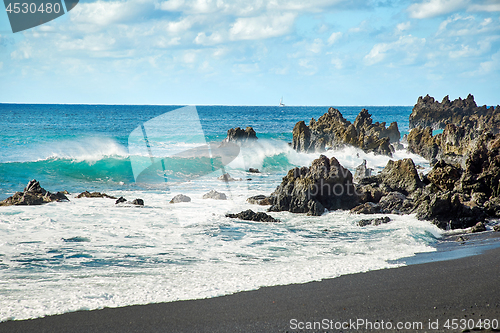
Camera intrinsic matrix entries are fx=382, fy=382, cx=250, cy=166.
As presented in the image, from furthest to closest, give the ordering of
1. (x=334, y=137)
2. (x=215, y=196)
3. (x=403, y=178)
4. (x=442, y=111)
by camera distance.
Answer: (x=442, y=111), (x=334, y=137), (x=215, y=196), (x=403, y=178)

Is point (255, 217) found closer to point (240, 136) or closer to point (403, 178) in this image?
point (403, 178)

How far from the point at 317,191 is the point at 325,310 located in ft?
24.8

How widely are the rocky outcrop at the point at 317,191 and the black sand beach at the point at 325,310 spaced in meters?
6.10

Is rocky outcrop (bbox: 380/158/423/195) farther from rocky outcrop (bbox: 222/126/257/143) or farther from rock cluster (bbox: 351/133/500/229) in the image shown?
rocky outcrop (bbox: 222/126/257/143)

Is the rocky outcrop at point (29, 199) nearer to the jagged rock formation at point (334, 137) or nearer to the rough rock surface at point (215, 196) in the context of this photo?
the rough rock surface at point (215, 196)

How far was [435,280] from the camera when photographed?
618 cm

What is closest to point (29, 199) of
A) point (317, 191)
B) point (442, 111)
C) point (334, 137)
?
point (317, 191)

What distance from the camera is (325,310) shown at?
17.0 feet

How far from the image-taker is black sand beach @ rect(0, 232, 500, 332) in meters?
4.76

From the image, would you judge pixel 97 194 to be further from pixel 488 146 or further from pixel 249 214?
pixel 488 146

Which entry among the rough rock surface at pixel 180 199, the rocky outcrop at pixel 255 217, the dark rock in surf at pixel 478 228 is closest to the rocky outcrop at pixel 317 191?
the rocky outcrop at pixel 255 217

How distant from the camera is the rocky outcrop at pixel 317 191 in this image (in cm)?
1240

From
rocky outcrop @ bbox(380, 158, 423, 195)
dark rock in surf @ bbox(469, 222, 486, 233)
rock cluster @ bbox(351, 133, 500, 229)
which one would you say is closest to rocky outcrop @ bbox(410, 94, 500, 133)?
rocky outcrop @ bbox(380, 158, 423, 195)

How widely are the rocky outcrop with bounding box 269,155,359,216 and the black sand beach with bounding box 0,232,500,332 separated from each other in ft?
20.0
